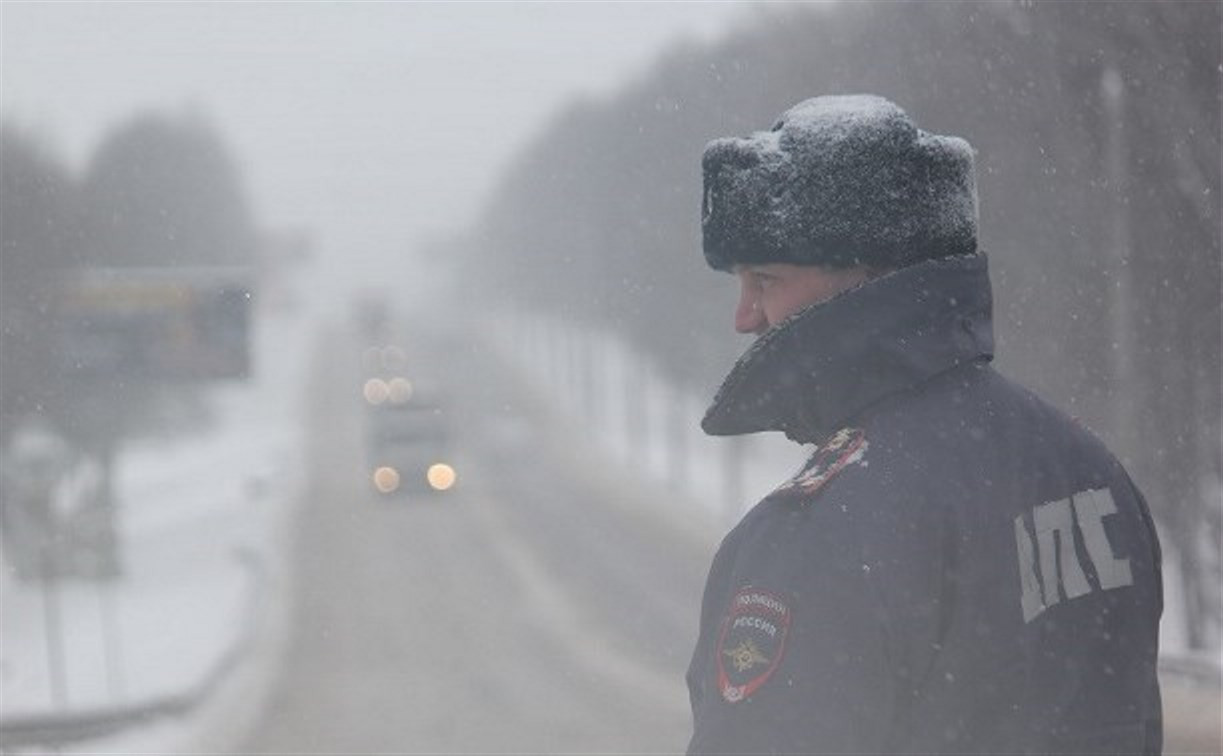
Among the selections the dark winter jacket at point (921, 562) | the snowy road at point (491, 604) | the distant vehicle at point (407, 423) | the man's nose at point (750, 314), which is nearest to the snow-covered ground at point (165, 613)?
the snowy road at point (491, 604)

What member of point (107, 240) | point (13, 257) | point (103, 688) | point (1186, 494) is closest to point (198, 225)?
point (107, 240)

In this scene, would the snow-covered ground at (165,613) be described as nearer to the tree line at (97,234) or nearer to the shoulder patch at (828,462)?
the tree line at (97,234)

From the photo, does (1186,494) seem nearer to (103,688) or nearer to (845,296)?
(103,688)

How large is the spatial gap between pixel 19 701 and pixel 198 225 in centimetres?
102

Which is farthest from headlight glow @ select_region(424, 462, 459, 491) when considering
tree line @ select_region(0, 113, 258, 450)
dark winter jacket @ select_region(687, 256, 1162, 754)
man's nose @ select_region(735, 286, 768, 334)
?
dark winter jacket @ select_region(687, 256, 1162, 754)

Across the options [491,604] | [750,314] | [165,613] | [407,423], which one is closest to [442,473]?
[407,423]

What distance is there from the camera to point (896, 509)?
1.35m

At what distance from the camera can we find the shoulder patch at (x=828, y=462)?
1.37m

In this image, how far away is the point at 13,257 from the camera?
10.1 ft

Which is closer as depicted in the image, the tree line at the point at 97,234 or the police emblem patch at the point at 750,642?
the police emblem patch at the point at 750,642

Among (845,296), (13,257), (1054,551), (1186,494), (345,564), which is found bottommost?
(345,564)

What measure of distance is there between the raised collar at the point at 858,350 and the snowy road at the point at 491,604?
97.4 inches

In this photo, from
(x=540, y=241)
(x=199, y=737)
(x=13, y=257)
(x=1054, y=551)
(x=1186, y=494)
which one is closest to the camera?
(x=1054, y=551)

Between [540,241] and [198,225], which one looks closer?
[198,225]
